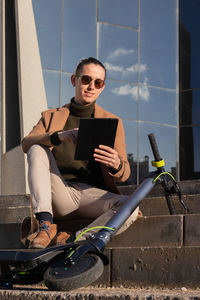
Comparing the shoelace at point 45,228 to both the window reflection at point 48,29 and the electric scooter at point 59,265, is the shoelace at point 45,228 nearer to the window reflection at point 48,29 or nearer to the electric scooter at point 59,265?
the electric scooter at point 59,265

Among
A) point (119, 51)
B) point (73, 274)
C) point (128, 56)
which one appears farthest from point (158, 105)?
point (73, 274)

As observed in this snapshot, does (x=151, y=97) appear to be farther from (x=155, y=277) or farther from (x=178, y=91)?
(x=155, y=277)

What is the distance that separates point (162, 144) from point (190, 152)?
1061 millimetres

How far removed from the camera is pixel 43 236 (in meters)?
3.21

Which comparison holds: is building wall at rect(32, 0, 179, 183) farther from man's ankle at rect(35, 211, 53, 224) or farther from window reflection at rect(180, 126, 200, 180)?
man's ankle at rect(35, 211, 53, 224)

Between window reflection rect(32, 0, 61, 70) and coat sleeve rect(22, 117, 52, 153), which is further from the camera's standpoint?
window reflection rect(32, 0, 61, 70)

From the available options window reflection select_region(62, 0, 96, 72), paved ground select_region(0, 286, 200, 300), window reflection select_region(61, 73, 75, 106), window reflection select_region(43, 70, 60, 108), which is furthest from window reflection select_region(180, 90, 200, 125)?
paved ground select_region(0, 286, 200, 300)

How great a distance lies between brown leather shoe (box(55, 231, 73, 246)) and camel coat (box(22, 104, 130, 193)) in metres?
0.55

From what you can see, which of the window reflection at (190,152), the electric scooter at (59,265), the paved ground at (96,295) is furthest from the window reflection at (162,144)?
the paved ground at (96,295)

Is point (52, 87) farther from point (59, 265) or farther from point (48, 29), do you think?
point (59, 265)

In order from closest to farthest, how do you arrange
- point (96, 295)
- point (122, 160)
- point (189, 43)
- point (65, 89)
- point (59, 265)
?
point (96, 295) → point (59, 265) → point (122, 160) → point (65, 89) → point (189, 43)

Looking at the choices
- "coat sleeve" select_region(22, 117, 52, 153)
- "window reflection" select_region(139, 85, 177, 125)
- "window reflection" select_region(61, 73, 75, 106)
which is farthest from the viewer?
"window reflection" select_region(139, 85, 177, 125)

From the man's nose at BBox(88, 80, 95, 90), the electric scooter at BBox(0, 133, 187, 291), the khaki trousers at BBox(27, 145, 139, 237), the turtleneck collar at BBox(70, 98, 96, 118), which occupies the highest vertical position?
the man's nose at BBox(88, 80, 95, 90)

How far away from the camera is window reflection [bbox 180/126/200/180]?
14.5 meters
